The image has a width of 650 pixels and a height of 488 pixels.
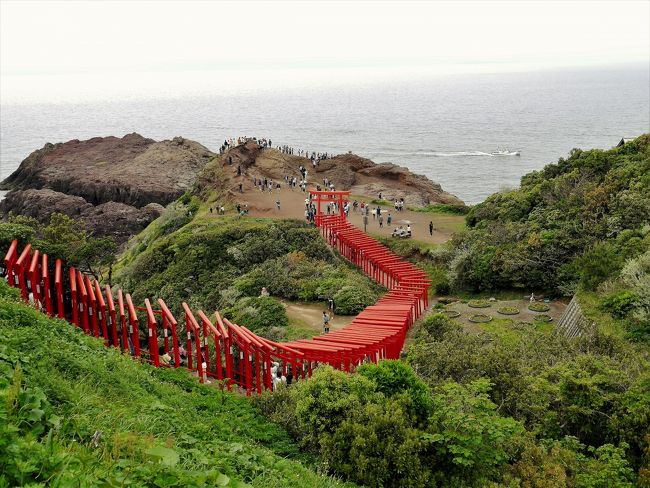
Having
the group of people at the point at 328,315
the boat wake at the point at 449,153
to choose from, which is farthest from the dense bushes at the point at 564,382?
the boat wake at the point at 449,153

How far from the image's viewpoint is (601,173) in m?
33.6

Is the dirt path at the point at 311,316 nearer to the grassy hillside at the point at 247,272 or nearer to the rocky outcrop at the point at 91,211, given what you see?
the grassy hillside at the point at 247,272

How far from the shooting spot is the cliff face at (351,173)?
1998 inches

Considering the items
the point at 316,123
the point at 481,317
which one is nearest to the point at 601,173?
the point at 481,317

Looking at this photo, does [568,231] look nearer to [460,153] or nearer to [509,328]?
[509,328]

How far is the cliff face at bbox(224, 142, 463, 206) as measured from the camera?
50750 millimetres

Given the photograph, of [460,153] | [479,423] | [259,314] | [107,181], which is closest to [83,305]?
[259,314]

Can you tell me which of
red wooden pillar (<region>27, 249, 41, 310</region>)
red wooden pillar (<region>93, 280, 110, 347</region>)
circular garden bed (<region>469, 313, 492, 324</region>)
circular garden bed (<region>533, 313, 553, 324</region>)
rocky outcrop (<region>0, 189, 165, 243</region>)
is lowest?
rocky outcrop (<region>0, 189, 165, 243</region>)

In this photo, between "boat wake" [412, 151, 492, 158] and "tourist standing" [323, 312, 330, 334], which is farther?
"boat wake" [412, 151, 492, 158]

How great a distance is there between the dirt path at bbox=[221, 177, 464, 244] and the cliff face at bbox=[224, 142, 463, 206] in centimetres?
479

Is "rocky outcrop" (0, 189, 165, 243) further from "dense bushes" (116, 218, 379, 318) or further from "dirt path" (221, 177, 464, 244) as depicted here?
"dense bushes" (116, 218, 379, 318)

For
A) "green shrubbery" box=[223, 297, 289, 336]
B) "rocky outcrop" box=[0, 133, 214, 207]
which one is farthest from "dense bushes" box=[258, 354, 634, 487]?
"rocky outcrop" box=[0, 133, 214, 207]

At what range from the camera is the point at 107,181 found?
63969mm

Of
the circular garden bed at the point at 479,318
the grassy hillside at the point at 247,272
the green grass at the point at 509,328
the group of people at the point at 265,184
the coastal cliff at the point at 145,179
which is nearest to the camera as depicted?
the green grass at the point at 509,328
